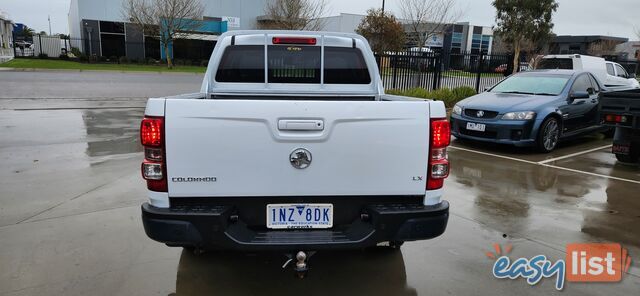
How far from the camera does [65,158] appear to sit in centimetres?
734

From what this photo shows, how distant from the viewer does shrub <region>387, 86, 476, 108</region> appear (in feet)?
45.6

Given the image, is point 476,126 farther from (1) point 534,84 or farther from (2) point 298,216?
(2) point 298,216

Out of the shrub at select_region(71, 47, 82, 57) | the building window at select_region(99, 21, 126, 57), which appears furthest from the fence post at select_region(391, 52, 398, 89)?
the building window at select_region(99, 21, 126, 57)

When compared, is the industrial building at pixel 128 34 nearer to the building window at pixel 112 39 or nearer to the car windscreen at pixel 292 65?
the building window at pixel 112 39

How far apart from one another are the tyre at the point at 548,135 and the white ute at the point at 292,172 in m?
6.12

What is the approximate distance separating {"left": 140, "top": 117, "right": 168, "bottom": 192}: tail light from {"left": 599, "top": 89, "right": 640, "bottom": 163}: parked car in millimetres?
7016

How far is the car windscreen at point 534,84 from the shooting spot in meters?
9.14

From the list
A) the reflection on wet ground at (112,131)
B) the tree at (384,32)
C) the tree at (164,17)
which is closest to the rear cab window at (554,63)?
the tree at (384,32)

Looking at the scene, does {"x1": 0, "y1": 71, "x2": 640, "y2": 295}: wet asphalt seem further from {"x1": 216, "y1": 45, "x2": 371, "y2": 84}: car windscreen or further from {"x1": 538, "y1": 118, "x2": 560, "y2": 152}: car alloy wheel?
{"x1": 216, "y1": 45, "x2": 371, "y2": 84}: car windscreen

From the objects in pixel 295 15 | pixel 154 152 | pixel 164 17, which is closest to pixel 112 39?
pixel 164 17

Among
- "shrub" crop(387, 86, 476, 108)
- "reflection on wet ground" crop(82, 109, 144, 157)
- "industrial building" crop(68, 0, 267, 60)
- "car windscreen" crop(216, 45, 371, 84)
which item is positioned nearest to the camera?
"car windscreen" crop(216, 45, 371, 84)

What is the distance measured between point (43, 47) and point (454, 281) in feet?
163

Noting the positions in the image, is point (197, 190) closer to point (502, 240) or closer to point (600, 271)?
point (502, 240)

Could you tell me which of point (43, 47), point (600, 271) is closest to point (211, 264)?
point (600, 271)
